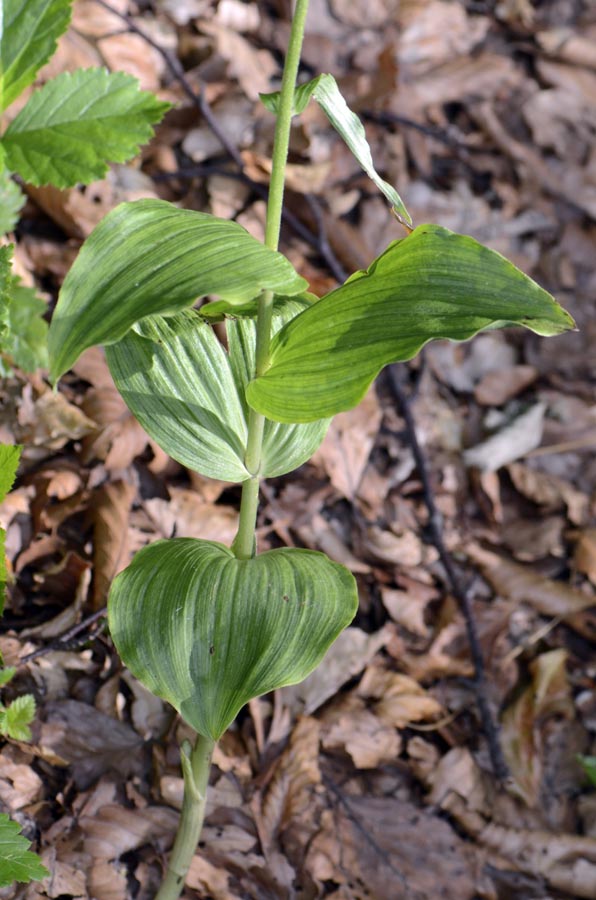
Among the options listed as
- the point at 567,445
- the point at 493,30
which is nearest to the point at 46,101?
the point at 567,445

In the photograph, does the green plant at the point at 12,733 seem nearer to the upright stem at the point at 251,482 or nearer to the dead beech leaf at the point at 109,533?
the upright stem at the point at 251,482

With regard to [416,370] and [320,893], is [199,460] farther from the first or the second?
[416,370]

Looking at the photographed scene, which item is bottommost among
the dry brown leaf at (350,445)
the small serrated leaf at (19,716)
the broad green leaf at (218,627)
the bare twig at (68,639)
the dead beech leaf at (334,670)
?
the dead beech leaf at (334,670)

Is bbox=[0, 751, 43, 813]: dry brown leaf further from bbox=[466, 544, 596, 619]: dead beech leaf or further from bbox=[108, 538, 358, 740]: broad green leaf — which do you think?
bbox=[466, 544, 596, 619]: dead beech leaf

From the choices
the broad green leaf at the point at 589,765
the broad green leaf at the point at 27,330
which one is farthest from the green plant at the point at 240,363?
the broad green leaf at the point at 589,765

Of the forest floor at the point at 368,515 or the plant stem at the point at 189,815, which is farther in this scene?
the forest floor at the point at 368,515

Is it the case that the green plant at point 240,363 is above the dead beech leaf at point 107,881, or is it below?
above

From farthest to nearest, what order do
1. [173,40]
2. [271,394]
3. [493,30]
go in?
[493,30], [173,40], [271,394]

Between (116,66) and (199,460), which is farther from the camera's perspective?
(116,66)

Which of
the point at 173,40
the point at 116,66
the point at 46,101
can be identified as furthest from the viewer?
the point at 173,40
